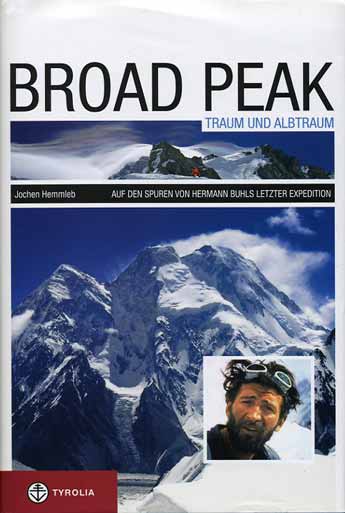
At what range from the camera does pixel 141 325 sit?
263 centimetres

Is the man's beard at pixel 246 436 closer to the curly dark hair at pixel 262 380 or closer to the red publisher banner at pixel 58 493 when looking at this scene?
the curly dark hair at pixel 262 380

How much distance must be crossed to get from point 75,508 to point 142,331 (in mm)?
486

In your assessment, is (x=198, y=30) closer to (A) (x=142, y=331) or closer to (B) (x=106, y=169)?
(B) (x=106, y=169)

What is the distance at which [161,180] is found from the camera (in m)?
2.62

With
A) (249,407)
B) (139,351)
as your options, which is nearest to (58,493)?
(139,351)

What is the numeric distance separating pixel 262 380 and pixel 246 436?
0.15 meters

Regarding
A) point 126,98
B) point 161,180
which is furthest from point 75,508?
point 126,98

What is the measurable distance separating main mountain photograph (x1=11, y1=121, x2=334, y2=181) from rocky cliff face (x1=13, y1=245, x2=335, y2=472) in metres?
0.21

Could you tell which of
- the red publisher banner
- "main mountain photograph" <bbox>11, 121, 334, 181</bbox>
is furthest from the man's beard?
"main mountain photograph" <bbox>11, 121, 334, 181</bbox>

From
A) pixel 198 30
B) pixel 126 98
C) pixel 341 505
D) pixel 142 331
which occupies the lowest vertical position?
pixel 341 505

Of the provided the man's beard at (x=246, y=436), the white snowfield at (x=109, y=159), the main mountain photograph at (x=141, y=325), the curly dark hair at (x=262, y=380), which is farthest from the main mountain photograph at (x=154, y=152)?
the man's beard at (x=246, y=436)

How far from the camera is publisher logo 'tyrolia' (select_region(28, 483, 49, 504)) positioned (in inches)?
103

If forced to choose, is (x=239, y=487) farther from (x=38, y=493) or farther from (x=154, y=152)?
(x=154, y=152)

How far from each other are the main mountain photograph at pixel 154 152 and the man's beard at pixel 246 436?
25.1 inches
